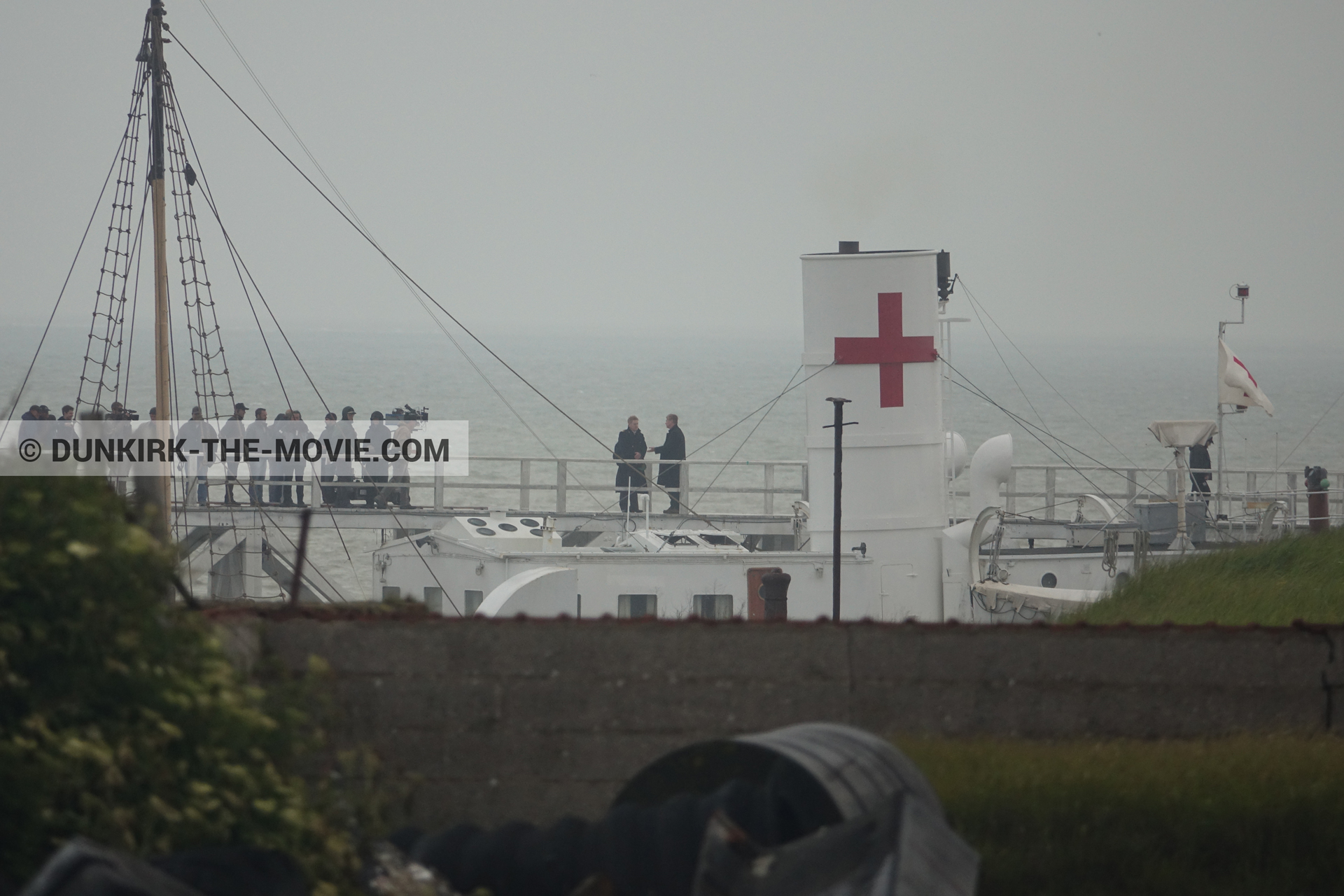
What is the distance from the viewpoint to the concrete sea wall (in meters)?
5.43

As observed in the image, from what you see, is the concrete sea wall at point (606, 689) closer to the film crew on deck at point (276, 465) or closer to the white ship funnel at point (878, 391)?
the white ship funnel at point (878, 391)

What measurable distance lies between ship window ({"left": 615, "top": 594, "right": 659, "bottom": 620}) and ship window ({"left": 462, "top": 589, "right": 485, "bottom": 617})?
1.73m

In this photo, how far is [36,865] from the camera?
162 inches

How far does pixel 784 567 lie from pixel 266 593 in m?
17.5

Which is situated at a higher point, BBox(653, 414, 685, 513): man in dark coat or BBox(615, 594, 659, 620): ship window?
BBox(653, 414, 685, 513): man in dark coat

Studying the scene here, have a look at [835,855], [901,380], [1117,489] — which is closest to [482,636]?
[835,855]

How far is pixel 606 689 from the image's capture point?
545 cm

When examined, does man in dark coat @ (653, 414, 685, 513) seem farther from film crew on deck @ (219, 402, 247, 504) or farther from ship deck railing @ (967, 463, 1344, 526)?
film crew on deck @ (219, 402, 247, 504)

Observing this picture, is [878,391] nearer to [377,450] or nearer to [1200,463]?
[377,450]

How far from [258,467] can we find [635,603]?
10.6 m

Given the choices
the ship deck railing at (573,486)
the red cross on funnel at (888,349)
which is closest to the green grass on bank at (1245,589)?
the red cross on funnel at (888,349)

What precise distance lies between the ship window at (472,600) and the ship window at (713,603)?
2.58m

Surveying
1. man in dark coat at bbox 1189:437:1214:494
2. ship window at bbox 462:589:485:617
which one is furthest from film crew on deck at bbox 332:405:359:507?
man in dark coat at bbox 1189:437:1214:494

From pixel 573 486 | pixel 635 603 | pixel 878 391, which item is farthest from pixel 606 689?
pixel 573 486
